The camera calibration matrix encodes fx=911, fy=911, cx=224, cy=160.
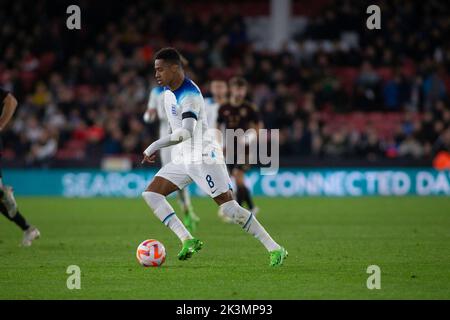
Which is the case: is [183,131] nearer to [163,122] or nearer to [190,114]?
[190,114]

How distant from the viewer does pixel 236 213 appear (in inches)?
400

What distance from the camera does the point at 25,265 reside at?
413 inches

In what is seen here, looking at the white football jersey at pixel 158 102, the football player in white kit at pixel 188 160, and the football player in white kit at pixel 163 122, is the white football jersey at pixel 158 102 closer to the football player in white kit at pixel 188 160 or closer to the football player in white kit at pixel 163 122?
the football player in white kit at pixel 163 122

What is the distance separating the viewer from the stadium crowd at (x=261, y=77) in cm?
2536

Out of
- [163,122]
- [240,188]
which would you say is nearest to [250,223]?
[163,122]

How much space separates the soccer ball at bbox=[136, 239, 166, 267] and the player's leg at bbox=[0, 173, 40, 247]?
2.80 m

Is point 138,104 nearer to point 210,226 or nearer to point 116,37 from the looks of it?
point 116,37

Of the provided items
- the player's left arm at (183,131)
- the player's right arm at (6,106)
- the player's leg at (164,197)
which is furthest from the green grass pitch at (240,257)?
the player's right arm at (6,106)

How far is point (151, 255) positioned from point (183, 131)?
1496mm

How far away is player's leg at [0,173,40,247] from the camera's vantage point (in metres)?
12.3

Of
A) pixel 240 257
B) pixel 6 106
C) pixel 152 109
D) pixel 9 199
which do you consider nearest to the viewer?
pixel 240 257

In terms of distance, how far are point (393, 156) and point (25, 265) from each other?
1563cm
